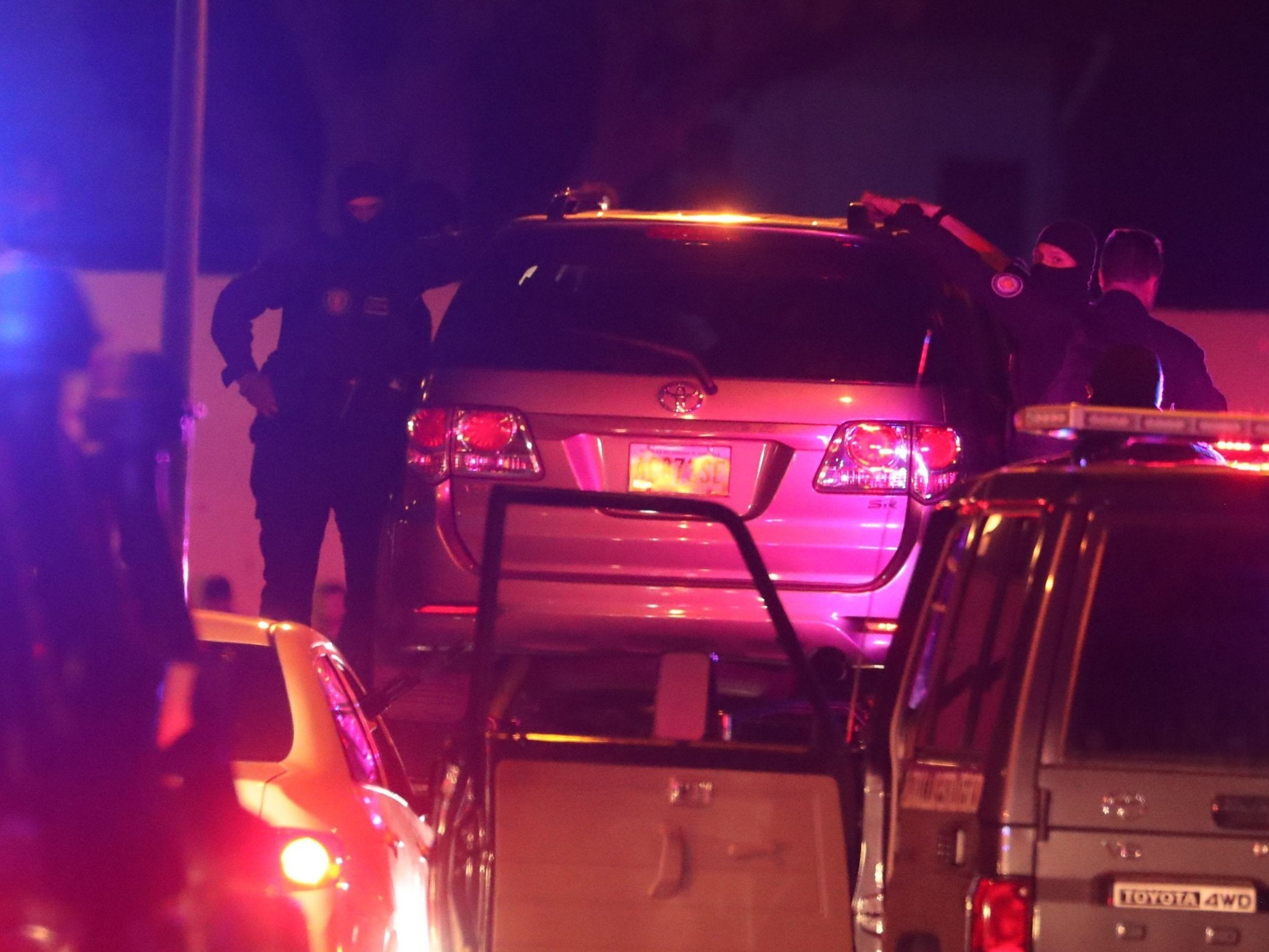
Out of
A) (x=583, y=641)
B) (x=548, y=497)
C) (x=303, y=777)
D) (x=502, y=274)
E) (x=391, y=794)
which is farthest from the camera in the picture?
(x=502, y=274)

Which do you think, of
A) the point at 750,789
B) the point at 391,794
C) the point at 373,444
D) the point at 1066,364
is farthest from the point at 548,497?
the point at 373,444

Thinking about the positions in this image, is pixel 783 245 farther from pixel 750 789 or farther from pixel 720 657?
pixel 750 789

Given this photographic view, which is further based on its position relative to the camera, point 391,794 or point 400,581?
point 400,581

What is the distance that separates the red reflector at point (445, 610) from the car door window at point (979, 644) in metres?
2.33

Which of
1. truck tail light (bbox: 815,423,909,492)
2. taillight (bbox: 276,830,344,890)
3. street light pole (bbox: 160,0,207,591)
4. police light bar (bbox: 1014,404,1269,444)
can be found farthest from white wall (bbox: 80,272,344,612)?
police light bar (bbox: 1014,404,1269,444)

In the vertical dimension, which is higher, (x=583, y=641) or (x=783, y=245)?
(x=783, y=245)

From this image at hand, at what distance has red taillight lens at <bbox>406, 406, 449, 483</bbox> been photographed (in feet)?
23.0

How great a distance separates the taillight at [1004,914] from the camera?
421cm

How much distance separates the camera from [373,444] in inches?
375

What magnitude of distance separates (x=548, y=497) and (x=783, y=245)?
97.0 inches

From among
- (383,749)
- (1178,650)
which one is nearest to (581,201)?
(383,749)

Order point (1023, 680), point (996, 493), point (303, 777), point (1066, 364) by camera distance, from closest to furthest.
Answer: point (1023, 680) → point (996, 493) → point (303, 777) → point (1066, 364)

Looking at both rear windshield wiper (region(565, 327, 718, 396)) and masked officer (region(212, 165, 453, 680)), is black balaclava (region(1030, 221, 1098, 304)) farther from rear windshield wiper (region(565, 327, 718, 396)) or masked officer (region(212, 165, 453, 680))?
masked officer (region(212, 165, 453, 680))

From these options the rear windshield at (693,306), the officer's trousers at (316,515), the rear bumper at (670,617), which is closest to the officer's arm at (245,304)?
the officer's trousers at (316,515)
